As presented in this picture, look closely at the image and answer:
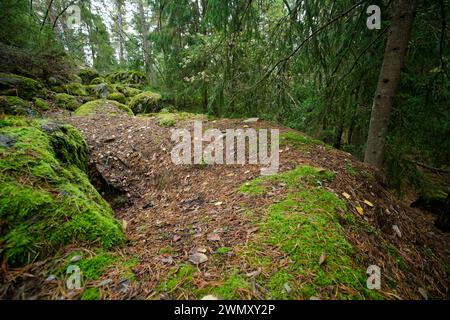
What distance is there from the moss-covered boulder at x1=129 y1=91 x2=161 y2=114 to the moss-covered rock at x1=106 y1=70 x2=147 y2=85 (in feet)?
12.7

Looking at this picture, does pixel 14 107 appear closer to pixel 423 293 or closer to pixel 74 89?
pixel 74 89

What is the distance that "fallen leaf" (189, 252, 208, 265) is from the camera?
5.45 feet

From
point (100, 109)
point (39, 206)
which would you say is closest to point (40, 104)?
point (100, 109)

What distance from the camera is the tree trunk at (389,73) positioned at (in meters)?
3.14

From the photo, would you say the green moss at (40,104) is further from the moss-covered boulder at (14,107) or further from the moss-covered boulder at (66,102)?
the moss-covered boulder at (14,107)

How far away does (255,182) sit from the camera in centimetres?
270

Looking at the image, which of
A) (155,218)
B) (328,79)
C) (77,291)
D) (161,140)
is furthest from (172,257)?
(328,79)

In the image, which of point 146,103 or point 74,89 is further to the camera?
point 74,89

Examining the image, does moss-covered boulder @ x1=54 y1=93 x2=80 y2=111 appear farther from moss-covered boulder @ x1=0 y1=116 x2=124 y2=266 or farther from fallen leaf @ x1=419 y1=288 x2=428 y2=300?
fallen leaf @ x1=419 y1=288 x2=428 y2=300

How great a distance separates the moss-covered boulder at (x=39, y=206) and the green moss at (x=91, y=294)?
1.35ft

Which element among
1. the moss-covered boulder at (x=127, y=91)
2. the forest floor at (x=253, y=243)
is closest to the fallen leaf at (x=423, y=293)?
the forest floor at (x=253, y=243)

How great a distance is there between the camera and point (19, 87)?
687cm

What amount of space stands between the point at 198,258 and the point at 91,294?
0.67 meters

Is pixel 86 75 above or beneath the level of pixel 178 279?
above
